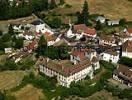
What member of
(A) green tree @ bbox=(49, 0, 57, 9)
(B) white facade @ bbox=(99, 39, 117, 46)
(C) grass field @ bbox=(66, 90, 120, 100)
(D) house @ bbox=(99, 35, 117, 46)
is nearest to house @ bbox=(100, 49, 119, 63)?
(B) white facade @ bbox=(99, 39, 117, 46)

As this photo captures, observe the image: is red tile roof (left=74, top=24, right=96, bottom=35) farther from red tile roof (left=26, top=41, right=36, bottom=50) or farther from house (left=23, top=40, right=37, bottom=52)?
red tile roof (left=26, top=41, right=36, bottom=50)

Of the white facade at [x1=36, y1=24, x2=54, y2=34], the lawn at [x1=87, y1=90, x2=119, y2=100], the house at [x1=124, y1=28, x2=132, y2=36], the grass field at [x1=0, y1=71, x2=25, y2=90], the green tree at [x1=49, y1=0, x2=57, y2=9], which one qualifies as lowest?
the lawn at [x1=87, y1=90, x2=119, y2=100]

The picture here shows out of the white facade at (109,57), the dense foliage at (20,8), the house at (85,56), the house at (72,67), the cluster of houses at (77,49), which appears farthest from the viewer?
the dense foliage at (20,8)

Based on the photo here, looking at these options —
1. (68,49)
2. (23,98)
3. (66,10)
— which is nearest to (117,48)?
(68,49)

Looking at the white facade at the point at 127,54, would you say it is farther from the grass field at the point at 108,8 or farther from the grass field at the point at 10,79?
the grass field at the point at 108,8

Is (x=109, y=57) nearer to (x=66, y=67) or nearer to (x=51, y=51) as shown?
(x=66, y=67)

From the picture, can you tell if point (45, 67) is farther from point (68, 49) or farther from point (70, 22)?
point (70, 22)

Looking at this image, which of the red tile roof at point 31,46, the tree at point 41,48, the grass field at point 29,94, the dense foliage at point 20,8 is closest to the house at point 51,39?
the red tile roof at point 31,46

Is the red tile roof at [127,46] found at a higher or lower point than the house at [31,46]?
higher
